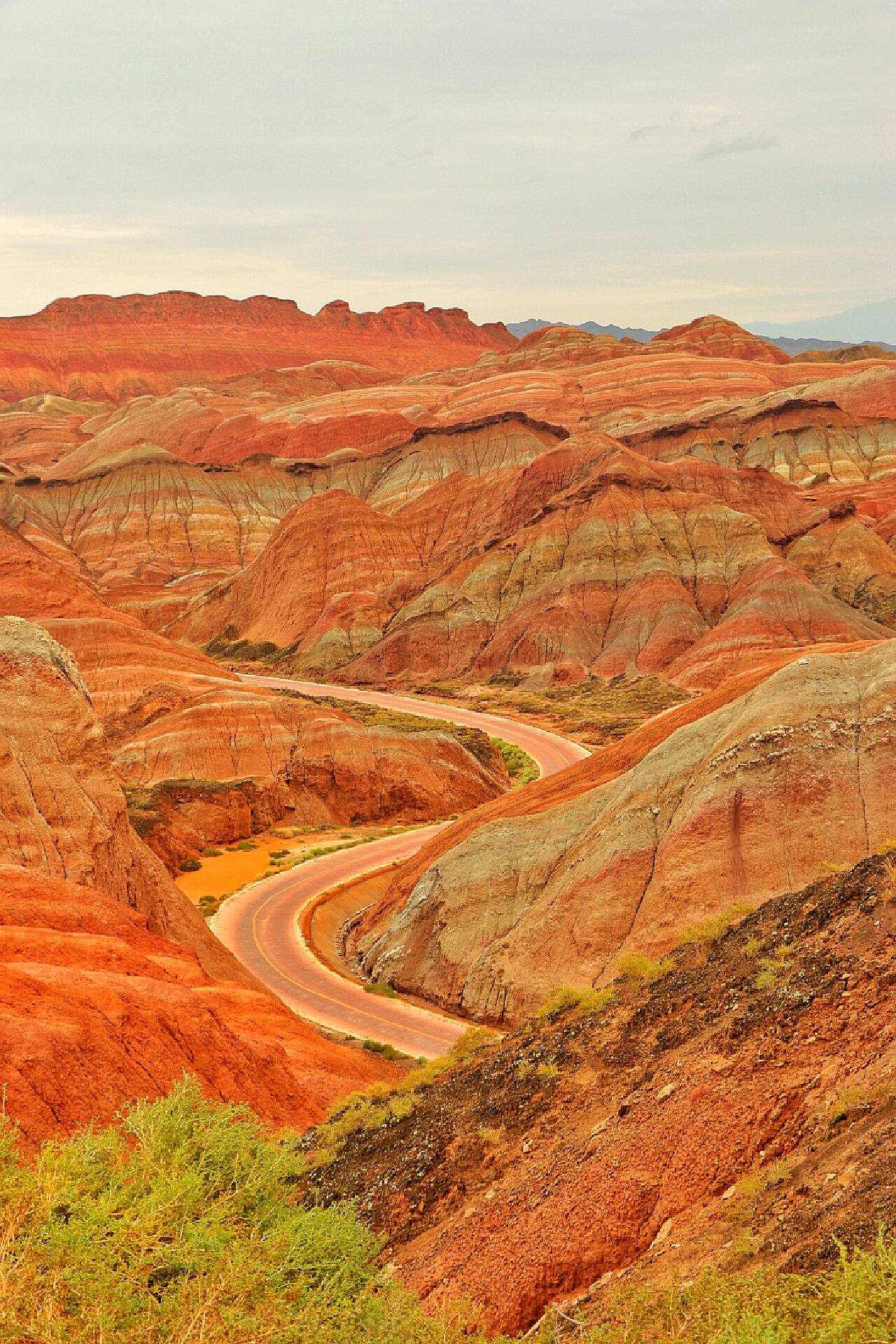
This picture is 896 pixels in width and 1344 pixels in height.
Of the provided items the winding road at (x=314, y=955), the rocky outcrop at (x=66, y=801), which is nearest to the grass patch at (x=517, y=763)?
the winding road at (x=314, y=955)

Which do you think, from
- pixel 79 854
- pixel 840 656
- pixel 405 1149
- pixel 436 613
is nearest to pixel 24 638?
pixel 79 854

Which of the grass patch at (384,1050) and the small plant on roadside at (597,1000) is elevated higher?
the small plant on roadside at (597,1000)

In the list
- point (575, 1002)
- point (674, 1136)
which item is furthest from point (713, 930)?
point (674, 1136)

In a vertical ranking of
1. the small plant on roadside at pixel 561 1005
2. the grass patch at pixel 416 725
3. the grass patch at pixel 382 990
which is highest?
the small plant on roadside at pixel 561 1005

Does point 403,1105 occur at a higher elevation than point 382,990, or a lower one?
higher

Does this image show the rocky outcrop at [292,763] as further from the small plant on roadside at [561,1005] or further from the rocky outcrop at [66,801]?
the small plant on roadside at [561,1005]

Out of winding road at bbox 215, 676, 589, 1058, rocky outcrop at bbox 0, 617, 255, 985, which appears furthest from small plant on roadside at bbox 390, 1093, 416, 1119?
rocky outcrop at bbox 0, 617, 255, 985

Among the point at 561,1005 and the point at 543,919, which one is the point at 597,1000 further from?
the point at 543,919

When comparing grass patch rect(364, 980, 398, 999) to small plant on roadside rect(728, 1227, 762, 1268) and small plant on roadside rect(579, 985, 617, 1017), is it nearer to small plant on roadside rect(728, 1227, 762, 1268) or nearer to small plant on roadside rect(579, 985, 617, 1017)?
small plant on roadside rect(579, 985, 617, 1017)
